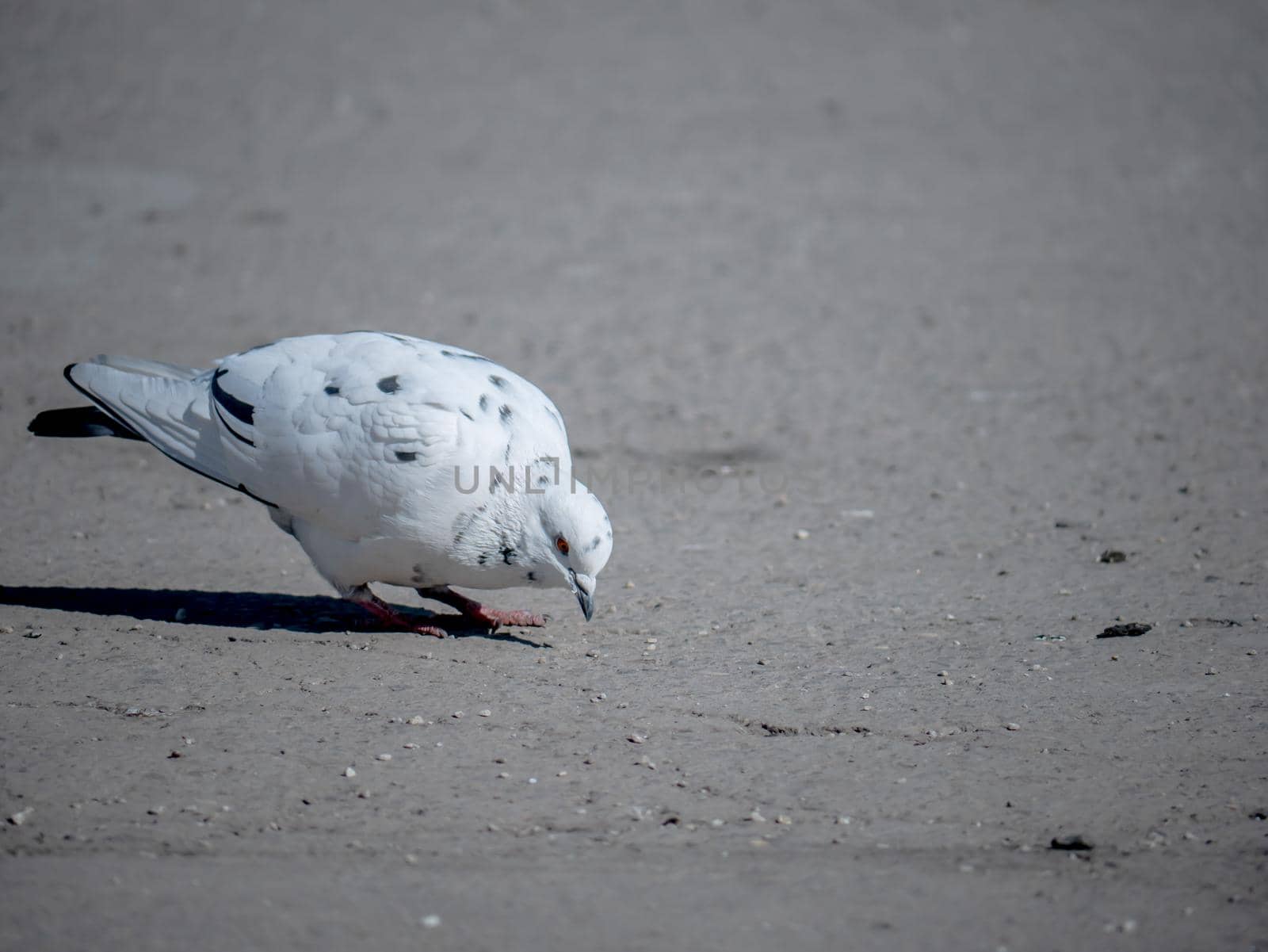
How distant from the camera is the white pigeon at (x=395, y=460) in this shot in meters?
4.29

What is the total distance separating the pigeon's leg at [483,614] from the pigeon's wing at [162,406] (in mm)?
737

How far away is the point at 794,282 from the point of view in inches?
334

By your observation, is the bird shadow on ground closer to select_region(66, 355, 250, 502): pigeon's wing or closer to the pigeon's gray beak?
the pigeon's gray beak

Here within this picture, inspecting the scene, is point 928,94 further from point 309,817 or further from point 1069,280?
point 309,817

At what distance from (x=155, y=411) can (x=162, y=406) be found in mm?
29

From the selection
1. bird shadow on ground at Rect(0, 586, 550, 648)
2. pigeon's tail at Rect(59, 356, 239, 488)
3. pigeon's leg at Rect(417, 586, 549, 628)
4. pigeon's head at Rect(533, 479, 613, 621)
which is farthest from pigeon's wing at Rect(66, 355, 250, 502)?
pigeon's head at Rect(533, 479, 613, 621)

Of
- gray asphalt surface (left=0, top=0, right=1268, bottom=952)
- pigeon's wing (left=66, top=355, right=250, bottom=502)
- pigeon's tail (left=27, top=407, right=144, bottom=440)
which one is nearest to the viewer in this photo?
gray asphalt surface (left=0, top=0, right=1268, bottom=952)

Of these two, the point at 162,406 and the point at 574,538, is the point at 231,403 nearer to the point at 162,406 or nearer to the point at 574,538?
the point at 162,406

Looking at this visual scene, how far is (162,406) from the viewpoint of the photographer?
478cm

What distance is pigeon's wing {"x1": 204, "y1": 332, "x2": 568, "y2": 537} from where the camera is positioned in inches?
169

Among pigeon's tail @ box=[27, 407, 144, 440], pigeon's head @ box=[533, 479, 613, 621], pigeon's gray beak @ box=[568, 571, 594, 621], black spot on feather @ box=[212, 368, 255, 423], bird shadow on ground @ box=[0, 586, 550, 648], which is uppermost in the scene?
black spot on feather @ box=[212, 368, 255, 423]

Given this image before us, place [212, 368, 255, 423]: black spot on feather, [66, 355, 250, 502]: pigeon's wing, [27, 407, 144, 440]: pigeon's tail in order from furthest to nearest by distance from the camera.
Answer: [27, 407, 144, 440]: pigeon's tail < [66, 355, 250, 502]: pigeon's wing < [212, 368, 255, 423]: black spot on feather

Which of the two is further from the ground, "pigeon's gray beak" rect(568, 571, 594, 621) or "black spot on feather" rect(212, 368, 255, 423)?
"black spot on feather" rect(212, 368, 255, 423)

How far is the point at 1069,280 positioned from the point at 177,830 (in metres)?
6.70
